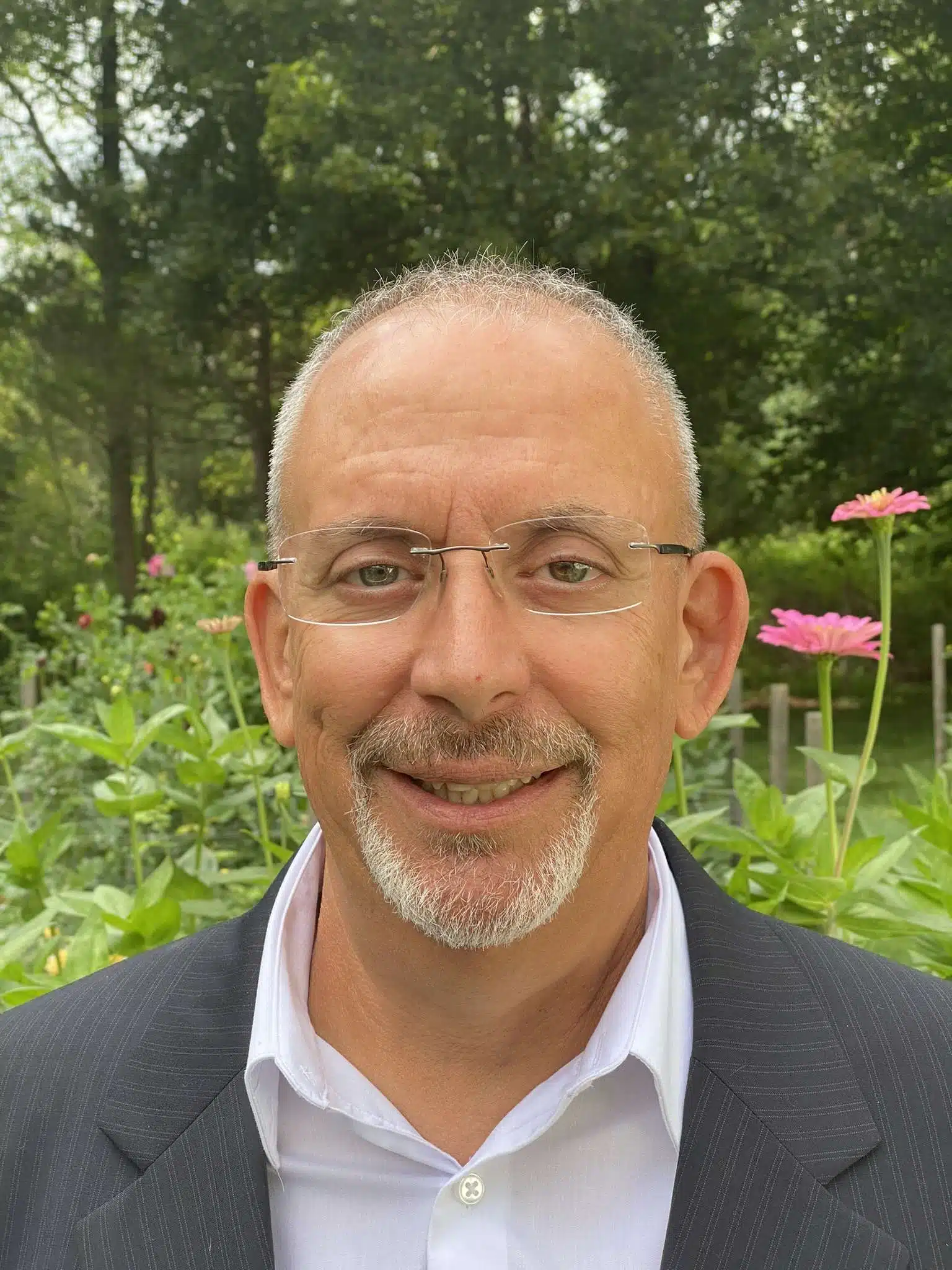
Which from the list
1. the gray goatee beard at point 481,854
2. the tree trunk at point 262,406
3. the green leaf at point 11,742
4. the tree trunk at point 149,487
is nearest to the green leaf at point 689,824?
the gray goatee beard at point 481,854

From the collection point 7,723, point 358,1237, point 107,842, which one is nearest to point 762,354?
point 7,723

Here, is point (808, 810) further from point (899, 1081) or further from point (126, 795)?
point (126, 795)

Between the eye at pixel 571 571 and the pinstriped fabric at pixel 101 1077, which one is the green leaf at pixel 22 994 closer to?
the pinstriped fabric at pixel 101 1077

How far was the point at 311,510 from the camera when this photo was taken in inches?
63.4

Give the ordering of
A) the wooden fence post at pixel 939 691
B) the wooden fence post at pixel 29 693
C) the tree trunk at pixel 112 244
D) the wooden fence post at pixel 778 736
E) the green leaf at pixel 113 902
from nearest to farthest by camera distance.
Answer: the green leaf at pixel 113 902
the wooden fence post at pixel 778 736
the wooden fence post at pixel 29 693
the wooden fence post at pixel 939 691
the tree trunk at pixel 112 244

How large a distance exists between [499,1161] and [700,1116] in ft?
0.80

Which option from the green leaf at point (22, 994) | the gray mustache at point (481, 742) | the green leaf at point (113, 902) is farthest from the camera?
the green leaf at point (113, 902)

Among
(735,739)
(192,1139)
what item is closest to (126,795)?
(192,1139)

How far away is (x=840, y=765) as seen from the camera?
2.23 meters

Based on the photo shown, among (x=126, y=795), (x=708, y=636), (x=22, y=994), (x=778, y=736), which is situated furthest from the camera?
(x=778, y=736)

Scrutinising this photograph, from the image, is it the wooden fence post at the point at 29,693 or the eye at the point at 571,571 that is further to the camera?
the wooden fence post at the point at 29,693

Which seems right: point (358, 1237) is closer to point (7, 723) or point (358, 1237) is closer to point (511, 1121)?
point (511, 1121)

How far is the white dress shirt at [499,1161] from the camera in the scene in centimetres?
142

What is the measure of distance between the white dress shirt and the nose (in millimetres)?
429
